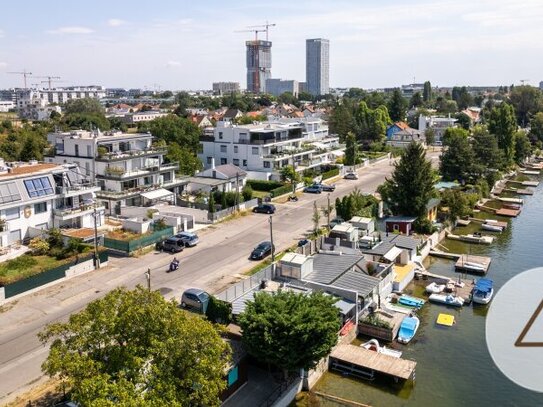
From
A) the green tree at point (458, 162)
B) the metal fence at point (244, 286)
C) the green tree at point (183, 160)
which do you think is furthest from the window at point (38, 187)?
the green tree at point (458, 162)

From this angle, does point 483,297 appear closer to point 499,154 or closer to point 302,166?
point 302,166

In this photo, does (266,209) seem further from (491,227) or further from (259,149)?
(491,227)

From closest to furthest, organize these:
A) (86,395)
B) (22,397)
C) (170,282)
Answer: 1. (86,395)
2. (22,397)
3. (170,282)

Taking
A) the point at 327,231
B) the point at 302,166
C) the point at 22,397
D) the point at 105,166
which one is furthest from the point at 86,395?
the point at 302,166

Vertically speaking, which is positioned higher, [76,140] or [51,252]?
[76,140]

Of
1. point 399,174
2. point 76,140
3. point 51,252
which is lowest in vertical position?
point 51,252

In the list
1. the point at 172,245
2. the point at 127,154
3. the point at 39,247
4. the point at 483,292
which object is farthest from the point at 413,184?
the point at 39,247

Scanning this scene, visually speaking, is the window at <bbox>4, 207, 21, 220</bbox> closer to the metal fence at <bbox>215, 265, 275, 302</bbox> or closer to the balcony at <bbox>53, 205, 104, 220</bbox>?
the balcony at <bbox>53, 205, 104, 220</bbox>
